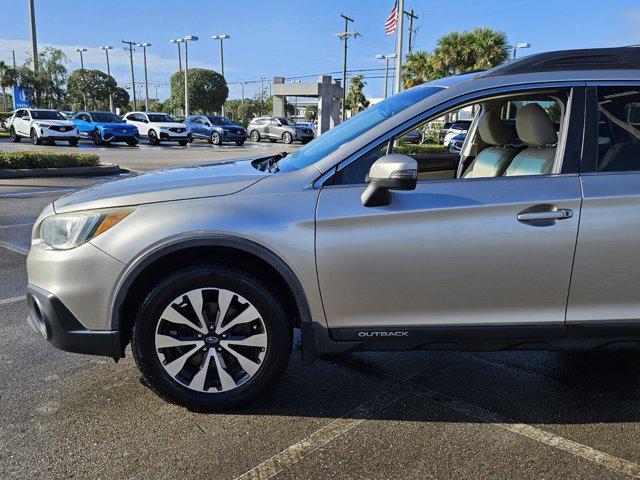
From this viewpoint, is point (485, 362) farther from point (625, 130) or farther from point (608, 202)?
point (625, 130)

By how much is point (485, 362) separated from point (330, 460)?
4.91ft

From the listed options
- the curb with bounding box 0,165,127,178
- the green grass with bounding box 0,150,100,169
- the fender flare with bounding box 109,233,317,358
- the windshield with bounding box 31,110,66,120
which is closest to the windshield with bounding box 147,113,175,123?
the windshield with bounding box 31,110,66,120

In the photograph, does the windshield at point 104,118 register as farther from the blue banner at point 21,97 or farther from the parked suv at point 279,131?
the blue banner at point 21,97

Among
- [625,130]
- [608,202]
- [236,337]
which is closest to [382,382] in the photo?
[236,337]

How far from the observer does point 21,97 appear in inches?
1416

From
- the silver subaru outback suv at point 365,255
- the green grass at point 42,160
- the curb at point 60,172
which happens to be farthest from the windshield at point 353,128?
the green grass at point 42,160

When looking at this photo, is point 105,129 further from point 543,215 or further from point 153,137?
point 543,215

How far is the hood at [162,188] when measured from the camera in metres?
2.77

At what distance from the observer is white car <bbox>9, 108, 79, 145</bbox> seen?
23469 mm

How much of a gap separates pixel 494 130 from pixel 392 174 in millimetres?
1950

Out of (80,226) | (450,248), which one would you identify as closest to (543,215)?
(450,248)

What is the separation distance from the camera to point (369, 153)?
2795 mm

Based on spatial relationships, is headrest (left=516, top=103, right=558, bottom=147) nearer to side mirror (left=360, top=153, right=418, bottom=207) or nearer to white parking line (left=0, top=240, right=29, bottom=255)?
side mirror (left=360, top=153, right=418, bottom=207)

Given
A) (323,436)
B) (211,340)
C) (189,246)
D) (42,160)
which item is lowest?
(323,436)
